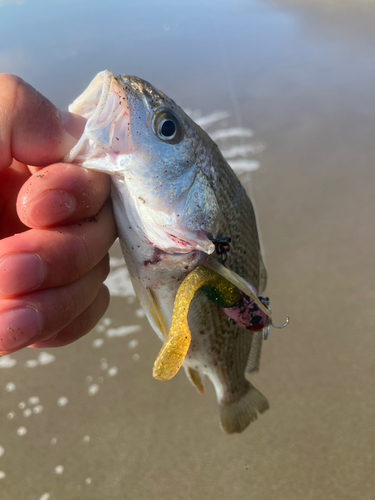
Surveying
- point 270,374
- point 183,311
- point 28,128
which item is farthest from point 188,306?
point 270,374

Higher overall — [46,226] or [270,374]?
[46,226]

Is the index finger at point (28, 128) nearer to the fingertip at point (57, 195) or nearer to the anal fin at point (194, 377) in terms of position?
the fingertip at point (57, 195)

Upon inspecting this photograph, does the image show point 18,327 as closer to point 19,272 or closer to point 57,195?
point 19,272

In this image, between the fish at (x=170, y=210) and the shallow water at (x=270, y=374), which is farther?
the shallow water at (x=270, y=374)

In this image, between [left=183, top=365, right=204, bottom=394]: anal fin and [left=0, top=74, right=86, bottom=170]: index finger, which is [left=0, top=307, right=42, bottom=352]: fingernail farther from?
[left=183, top=365, right=204, bottom=394]: anal fin

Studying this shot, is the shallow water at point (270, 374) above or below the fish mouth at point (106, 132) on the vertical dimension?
below

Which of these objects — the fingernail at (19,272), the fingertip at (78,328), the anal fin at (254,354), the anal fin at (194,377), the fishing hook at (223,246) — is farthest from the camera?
the anal fin at (254,354)

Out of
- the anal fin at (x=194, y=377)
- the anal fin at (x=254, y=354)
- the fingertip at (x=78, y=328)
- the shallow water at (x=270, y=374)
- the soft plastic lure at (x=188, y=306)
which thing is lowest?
the shallow water at (x=270, y=374)

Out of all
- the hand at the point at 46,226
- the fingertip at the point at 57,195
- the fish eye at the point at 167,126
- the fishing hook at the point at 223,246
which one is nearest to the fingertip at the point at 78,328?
the hand at the point at 46,226
